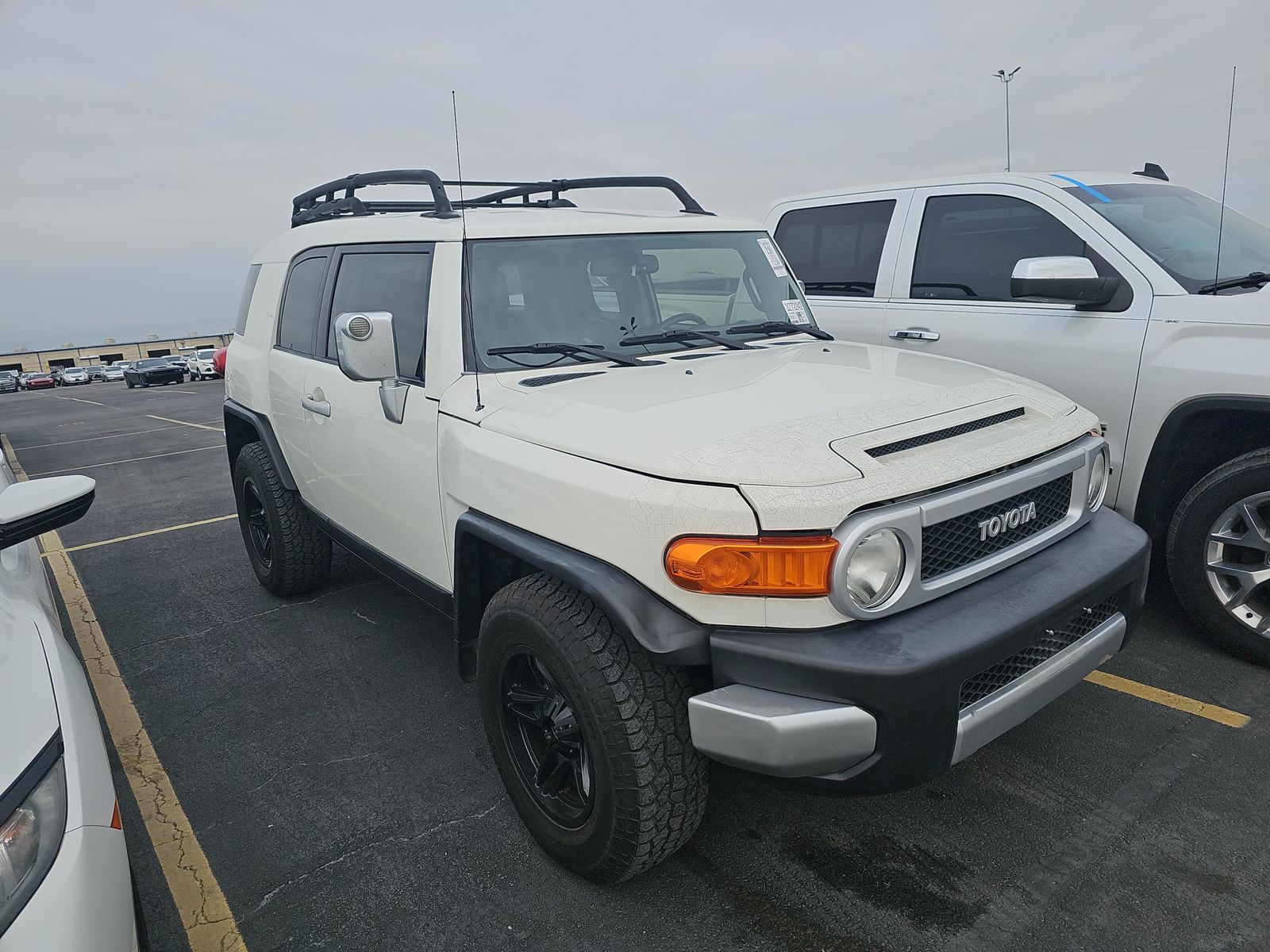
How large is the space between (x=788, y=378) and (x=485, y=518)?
3.59 feet

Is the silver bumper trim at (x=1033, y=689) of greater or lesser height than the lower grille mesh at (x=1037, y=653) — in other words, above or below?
below

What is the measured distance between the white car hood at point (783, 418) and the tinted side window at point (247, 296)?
2880mm

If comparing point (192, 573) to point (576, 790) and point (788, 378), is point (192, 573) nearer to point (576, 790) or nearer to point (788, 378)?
point (576, 790)

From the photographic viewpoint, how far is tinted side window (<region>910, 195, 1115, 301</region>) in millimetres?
4211

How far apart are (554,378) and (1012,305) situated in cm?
266

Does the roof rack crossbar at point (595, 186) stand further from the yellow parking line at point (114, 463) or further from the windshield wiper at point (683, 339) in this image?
the yellow parking line at point (114, 463)

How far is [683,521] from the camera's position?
6.73 feet

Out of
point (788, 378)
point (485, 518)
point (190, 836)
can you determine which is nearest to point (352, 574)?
point (190, 836)

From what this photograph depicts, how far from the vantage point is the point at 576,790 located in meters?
2.60

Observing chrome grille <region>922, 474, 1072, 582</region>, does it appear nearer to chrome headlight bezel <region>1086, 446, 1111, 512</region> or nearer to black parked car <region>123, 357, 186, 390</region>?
chrome headlight bezel <region>1086, 446, 1111, 512</region>

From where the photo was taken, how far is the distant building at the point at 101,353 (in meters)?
79.9

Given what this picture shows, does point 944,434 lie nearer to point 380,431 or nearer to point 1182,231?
point 380,431

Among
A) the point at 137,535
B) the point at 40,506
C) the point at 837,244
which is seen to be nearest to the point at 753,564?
the point at 40,506

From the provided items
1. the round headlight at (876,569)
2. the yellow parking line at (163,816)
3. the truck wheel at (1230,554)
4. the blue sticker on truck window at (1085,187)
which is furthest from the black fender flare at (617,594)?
the blue sticker on truck window at (1085,187)
